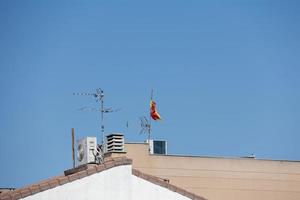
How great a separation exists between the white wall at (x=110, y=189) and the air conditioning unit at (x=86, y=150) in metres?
8.99

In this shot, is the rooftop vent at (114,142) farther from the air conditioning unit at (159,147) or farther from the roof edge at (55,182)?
the roof edge at (55,182)

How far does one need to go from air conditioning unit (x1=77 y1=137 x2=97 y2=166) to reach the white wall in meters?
8.99

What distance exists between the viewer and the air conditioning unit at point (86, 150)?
42.7 metres

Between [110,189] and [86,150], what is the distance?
10824 mm

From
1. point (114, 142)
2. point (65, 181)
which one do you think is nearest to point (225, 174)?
point (114, 142)

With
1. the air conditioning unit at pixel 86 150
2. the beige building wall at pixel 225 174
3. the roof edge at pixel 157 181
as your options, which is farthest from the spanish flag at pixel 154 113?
the roof edge at pixel 157 181

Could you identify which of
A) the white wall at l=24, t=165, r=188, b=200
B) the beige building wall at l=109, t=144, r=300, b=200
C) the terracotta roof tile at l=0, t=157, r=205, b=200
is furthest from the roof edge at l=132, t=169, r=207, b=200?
the beige building wall at l=109, t=144, r=300, b=200

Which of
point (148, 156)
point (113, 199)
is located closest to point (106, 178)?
point (113, 199)

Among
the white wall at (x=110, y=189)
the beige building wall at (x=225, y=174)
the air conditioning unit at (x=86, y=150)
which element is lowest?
the beige building wall at (x=225, y=174)

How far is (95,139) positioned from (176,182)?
12.7 metres

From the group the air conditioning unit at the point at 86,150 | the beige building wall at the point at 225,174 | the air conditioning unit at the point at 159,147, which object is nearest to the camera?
the air conditioning unit at the point at 86,150

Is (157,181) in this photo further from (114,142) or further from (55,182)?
(114,142)

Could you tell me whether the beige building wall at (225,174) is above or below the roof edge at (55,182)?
below

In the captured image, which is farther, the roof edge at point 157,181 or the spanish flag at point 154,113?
the spanish flag at point 154,113
